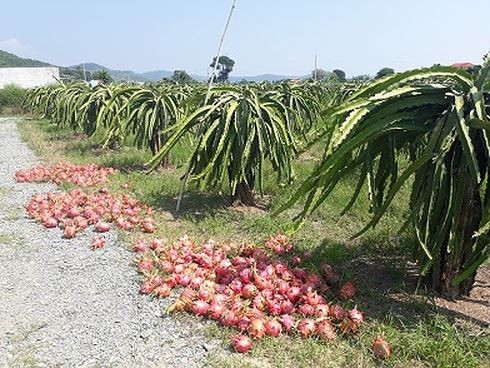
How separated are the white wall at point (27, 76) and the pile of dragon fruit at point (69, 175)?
1378 inches

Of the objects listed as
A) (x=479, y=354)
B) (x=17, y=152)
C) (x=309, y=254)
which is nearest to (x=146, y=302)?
(x=309, y=254)

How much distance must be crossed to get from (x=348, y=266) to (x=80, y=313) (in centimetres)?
180

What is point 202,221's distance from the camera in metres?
4.40

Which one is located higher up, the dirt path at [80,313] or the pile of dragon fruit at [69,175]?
the pile of dragon fruit at [69,175]

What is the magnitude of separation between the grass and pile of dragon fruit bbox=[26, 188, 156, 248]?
0.78ft

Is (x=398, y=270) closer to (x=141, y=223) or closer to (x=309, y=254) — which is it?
(x=309, y=254)

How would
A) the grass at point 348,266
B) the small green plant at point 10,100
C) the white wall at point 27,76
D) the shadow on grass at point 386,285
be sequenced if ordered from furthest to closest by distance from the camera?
the white wall at point 27,76, the small green plant at point 10,100, the shadow on grass at point 386,285, the grass at point 348,266

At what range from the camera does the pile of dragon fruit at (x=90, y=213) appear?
4160mm

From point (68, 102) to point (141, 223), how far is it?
27.4ft

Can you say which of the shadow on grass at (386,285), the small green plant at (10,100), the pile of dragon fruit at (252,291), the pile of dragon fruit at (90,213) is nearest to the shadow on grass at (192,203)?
the pile of dragon fruit at (90,213)

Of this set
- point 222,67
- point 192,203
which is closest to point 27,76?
point 222,67

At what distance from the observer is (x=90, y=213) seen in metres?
4.39

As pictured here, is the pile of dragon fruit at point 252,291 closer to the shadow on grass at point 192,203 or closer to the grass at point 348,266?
the grass at point 348,266

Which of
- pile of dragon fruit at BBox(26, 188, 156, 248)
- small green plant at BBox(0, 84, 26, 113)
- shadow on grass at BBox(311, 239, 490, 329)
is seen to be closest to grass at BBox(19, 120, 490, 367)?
shadow on grass at BBox(311, 239, 490, 329)
